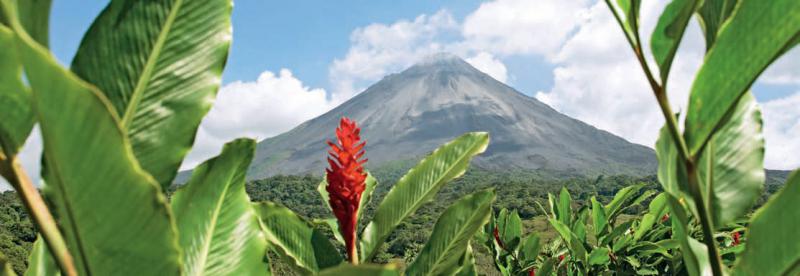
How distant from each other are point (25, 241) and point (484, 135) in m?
33.6

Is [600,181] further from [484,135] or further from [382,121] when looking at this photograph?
[382,121]

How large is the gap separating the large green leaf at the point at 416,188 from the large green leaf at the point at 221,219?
38cm

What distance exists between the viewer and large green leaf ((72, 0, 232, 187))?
590 millimetres

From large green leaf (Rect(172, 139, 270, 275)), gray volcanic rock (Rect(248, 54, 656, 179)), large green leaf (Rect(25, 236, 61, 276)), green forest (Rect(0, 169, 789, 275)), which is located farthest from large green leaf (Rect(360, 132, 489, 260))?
gray volcanic rock (Rect(248, 54, 656, 179))

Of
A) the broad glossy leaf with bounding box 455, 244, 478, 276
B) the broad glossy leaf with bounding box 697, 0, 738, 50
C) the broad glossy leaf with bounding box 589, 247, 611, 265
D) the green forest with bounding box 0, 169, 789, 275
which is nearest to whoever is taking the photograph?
the broad glossy leaf with bounding box 697, 0, 738, 50

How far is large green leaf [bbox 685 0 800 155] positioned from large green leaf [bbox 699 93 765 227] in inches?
6.4

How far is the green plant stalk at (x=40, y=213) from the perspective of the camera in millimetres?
553

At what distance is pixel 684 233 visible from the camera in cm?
90

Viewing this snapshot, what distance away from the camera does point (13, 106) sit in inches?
21.5

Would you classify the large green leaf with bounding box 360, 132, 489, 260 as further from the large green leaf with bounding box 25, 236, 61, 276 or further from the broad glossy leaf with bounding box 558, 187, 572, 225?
the broad glossy leaf with bounding box 558, 187, 572, 225

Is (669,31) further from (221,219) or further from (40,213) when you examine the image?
(40,213)

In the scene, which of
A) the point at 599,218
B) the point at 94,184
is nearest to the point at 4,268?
the point at 94,184

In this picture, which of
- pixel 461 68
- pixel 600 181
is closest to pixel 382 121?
pixel 461 68

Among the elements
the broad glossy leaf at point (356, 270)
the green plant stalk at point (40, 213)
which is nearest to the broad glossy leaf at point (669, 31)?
the broad glossy leaf at point (356, 270)
